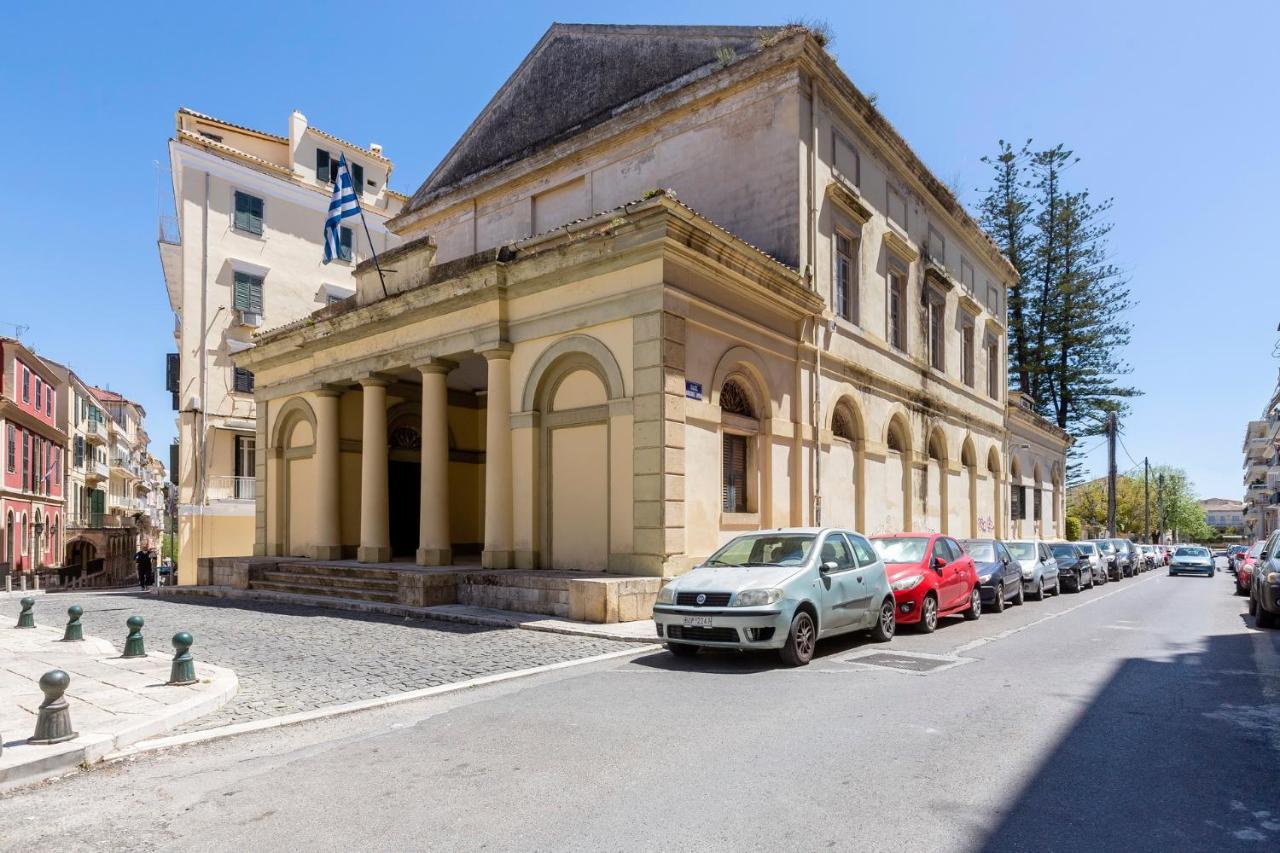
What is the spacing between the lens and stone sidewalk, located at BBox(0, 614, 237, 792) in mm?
5504

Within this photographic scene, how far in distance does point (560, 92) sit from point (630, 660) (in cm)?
1795

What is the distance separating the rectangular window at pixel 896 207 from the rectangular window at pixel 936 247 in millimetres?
2121

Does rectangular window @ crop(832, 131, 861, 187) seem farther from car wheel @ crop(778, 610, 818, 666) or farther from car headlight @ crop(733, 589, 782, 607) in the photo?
car headlight @ crop(733, 589, 782, 607)

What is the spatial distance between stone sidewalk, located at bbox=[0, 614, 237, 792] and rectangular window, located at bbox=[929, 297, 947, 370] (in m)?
22.5

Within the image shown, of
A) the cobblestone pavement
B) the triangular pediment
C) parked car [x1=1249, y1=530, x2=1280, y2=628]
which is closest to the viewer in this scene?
the cobblestone pavement

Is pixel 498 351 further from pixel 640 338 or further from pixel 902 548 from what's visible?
pixel 902 548

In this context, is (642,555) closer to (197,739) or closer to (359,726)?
(359,726)

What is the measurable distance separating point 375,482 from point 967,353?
2140cm

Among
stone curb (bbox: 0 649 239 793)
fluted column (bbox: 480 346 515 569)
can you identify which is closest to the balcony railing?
fluted column (bbox: 480 346 515 569)

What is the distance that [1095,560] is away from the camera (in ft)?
87.9

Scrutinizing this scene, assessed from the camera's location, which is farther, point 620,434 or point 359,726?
point 620,434

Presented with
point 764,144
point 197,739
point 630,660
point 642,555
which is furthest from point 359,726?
point 764,144

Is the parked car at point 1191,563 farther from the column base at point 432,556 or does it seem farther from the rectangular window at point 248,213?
the rectangular window at point 248,213

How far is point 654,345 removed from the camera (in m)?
13.2
